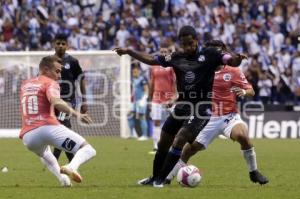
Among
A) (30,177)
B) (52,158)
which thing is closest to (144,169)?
(30,177)

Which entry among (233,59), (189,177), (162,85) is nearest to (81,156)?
(189,177)

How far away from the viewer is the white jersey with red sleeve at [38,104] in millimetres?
13797

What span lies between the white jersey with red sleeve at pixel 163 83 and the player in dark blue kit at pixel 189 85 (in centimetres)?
913

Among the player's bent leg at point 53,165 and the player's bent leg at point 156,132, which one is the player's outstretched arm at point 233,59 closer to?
the player's bent leg at point 53,165

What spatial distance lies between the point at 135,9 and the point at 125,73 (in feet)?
20.4

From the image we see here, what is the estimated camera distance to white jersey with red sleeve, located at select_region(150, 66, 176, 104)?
23.8 metres

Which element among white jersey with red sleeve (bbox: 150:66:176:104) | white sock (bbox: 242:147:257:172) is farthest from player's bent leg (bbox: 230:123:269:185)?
white jersey with red sleeve (bbox: 150:66:176:104)

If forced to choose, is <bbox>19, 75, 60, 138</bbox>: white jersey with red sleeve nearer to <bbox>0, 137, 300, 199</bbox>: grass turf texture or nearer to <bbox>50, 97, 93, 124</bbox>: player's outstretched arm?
<bbox>50, 97, 93, 124</bbox>: player's outstretched arm

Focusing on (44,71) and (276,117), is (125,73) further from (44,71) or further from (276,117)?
(44,71)

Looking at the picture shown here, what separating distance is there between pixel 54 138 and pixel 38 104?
24.7 inches

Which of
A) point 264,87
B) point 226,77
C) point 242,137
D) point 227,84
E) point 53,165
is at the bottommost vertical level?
point 264,87

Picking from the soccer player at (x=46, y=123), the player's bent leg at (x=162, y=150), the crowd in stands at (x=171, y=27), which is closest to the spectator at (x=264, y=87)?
the crowd in stands at (x=171, y=27)

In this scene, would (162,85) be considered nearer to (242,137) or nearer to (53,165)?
(242,137)

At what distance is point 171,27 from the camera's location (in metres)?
36.5
